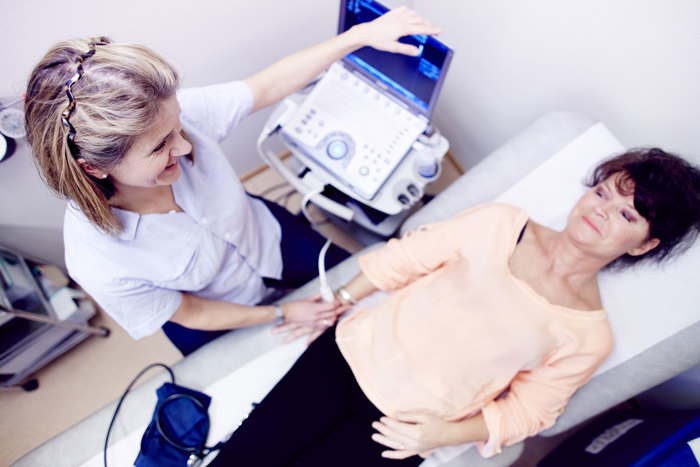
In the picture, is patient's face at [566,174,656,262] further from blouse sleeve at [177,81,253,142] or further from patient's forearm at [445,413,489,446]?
blouse sleeve at [177,81,253,142]

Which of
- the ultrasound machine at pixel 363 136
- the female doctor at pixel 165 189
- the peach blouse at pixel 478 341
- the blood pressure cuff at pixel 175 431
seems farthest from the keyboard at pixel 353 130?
the blood pressure cuff at pixel 175 431

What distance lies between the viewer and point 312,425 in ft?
3.56

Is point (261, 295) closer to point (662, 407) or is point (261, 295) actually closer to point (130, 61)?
point (130, 61)

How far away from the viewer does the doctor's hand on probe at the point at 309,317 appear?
1224 mm

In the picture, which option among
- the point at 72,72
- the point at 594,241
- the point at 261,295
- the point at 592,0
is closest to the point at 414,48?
the point at 592,0

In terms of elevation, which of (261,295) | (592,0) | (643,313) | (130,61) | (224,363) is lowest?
(224,363)

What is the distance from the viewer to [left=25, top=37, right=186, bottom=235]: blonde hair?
2.10 ft

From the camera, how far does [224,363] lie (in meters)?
1.23

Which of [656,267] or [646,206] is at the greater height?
[646,206]

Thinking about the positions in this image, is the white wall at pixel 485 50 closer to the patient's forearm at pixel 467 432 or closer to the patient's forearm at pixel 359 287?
the patient's forearm at pixel 359 287

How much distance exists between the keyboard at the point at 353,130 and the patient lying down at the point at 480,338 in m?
0.31

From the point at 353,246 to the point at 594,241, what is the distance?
119 centimetres

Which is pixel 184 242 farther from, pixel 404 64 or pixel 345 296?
pixel 404 64

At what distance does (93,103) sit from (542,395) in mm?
1179
